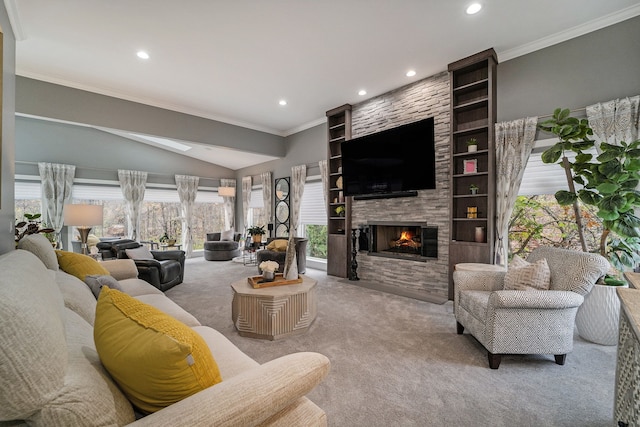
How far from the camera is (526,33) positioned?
3.04 meters

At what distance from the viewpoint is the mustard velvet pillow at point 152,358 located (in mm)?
737

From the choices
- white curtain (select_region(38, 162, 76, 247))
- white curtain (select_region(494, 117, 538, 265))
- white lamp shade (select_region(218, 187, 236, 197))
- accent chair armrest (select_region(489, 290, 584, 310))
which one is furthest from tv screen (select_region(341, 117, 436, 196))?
white curtain (select_region(38, 162, 76, 247))

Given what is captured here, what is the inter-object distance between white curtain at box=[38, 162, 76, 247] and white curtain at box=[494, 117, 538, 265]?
7989 millimetres

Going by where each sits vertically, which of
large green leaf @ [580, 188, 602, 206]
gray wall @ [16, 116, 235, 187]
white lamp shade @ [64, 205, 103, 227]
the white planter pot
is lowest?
the white planter pot

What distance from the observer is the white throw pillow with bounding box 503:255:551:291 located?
2.20 m

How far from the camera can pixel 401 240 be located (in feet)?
14.8

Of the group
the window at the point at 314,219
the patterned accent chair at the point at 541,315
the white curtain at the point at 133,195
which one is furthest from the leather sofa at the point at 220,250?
the patterned accent chair at the point at 541,315

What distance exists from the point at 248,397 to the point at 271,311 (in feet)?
5.64

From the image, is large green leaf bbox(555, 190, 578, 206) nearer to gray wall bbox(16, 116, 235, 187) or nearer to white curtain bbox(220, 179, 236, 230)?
white curtain bbox(220, 179, 236, 230)

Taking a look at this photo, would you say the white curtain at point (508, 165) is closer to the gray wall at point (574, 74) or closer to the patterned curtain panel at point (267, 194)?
the gray wall at point (574, 74)

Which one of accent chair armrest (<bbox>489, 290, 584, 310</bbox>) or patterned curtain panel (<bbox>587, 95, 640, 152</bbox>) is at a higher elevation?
patterned curtain panel (<bbox>587, 95, 640, 152</bbox>)

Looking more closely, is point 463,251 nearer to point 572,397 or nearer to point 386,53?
point 572,397

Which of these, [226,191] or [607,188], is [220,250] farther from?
[607,188]

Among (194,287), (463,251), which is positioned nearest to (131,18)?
(194,287)
